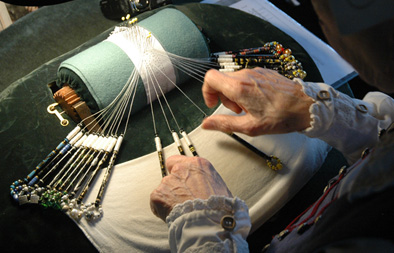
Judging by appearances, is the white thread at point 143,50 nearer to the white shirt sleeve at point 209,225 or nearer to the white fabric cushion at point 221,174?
the white fabric cushion at point 221,174

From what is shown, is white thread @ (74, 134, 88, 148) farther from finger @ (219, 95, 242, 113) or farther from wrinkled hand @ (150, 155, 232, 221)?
finger @ (219, 95, 242, 113)

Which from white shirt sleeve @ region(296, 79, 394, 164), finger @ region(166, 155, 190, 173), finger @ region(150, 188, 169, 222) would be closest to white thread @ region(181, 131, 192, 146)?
finger @ region(166, 155, 190, 173)

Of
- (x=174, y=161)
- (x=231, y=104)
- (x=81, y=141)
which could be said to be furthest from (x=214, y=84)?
(x=81, y=141)

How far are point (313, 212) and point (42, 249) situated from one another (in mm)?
773

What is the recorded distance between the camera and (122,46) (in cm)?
131

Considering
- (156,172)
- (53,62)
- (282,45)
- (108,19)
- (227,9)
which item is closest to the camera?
(156,172)

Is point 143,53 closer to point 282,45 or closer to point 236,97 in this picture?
point 236,97

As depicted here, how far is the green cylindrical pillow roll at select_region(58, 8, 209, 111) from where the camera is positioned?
1.24 metres

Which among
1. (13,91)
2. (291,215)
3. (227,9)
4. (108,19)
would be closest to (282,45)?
(227,9)

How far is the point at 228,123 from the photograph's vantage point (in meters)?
1.04

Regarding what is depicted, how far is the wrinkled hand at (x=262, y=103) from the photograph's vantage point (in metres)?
1.00

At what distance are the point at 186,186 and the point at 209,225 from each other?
152 mm

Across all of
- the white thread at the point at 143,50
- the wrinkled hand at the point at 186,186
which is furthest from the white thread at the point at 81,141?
the wrinkled hand at the point at 186,186

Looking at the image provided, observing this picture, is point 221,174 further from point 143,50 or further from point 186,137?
point 143,50
